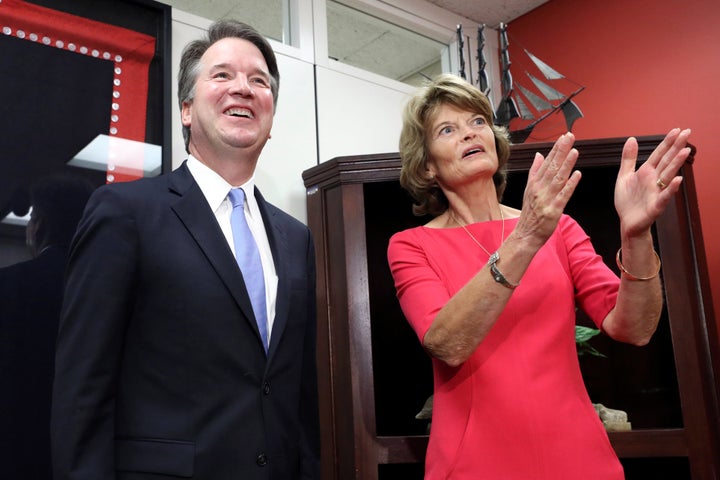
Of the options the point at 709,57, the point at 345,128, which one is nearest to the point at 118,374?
the point at 345,128

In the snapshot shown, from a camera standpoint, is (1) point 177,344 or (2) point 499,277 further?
(2) point 499,277

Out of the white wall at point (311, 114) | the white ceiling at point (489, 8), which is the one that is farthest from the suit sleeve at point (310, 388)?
the white ceiling at point (489, 8)

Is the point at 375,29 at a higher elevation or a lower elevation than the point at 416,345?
higher

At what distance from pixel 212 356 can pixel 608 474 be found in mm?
730

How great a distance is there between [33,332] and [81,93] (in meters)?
0.70

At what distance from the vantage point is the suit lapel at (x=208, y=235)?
1.07 m

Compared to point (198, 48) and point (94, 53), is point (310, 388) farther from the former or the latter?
point (94, 53)

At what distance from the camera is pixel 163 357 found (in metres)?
1.01

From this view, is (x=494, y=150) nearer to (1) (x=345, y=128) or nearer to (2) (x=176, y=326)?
(2) (x=176, y=326)

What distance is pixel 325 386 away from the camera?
1.95m

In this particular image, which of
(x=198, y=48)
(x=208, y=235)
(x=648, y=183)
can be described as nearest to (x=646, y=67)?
(x=648, y=183)

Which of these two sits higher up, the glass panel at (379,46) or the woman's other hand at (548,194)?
the glass panel at (379,46)

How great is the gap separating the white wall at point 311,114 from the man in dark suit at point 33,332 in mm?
490

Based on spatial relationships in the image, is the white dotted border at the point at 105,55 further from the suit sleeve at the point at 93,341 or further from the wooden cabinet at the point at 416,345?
the suit sleeve at the point at 93,341
